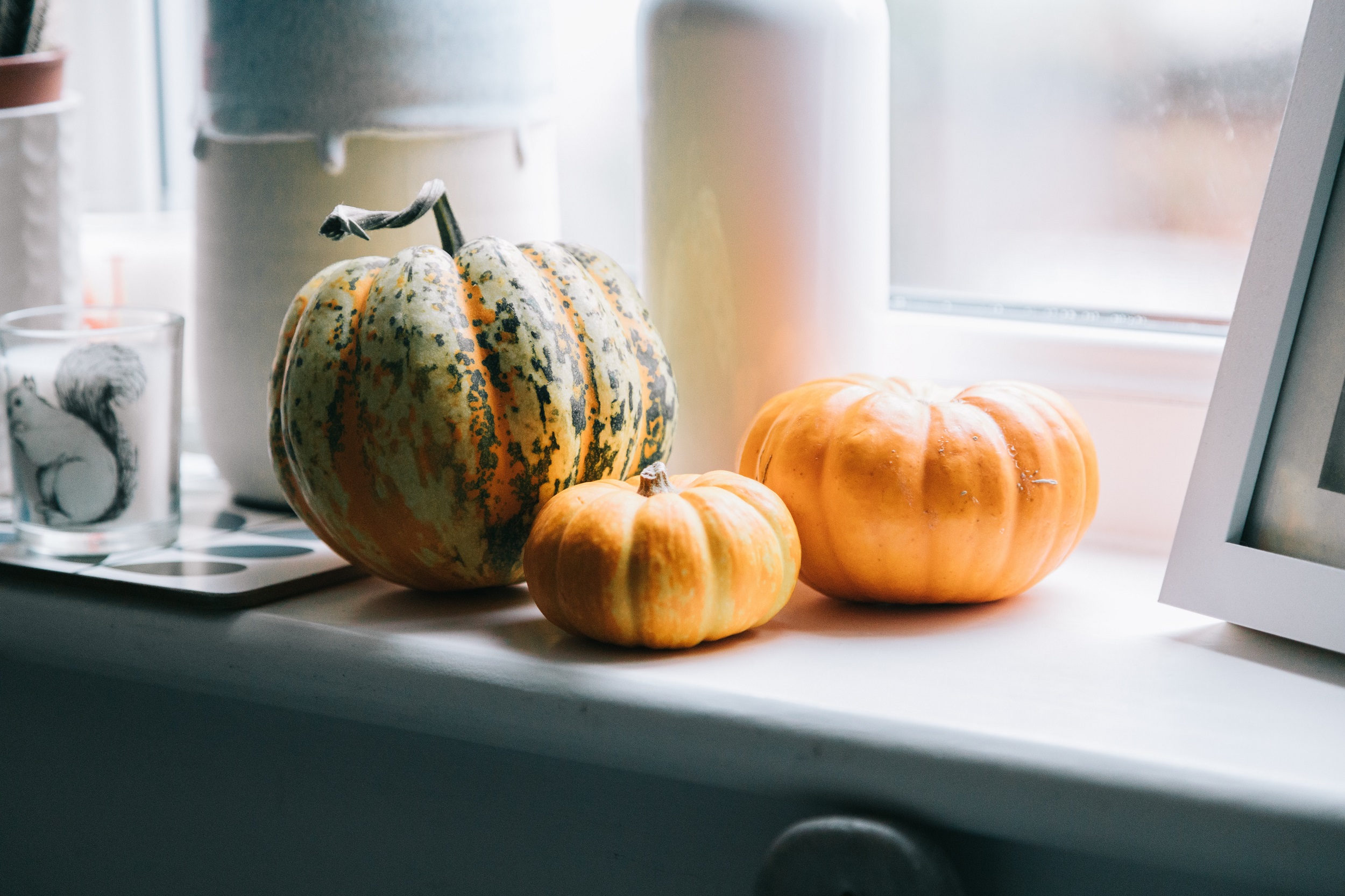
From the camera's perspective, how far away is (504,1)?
2.56ft

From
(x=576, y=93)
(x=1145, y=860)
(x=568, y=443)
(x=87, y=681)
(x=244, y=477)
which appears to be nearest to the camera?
(x=1145, y=860)

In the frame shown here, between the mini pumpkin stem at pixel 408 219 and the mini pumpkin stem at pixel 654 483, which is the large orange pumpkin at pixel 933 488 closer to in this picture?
the mini pumpkin stem at pixel 654 483

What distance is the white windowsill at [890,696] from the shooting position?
18.7 inches

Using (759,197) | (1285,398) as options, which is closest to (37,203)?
(759,197)

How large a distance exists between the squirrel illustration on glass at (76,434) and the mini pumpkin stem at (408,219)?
191 millimetres

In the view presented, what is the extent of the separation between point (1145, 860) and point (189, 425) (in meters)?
0.96

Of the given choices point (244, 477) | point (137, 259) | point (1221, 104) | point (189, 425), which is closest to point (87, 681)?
point (244, 477)

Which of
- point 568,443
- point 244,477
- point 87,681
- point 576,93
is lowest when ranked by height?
point 87,681

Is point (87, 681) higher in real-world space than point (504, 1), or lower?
lower

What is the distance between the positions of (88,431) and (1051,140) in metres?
0.70

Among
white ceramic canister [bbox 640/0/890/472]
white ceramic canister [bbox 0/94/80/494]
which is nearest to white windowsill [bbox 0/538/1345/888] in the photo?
white ceramic canister [bbox 640/0/890/472]

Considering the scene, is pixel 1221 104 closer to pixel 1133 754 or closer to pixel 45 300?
pixel 1133 754

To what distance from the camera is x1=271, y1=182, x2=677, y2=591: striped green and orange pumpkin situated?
60 centimetres

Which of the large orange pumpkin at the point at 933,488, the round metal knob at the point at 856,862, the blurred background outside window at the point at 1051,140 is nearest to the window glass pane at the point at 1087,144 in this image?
the blurred background outside window at the point at 1051,140
